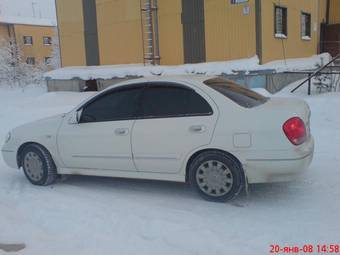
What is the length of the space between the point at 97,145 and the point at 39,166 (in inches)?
42.2

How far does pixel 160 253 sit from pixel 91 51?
16241 millimetres

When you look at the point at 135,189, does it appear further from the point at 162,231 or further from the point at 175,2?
the point at 175,2

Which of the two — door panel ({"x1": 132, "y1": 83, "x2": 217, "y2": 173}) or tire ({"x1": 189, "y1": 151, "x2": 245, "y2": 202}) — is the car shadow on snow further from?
Result: door panel ({"x1": 132, "y1": 83, "x2": 217, "y2": 173})

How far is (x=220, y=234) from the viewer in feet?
13.3

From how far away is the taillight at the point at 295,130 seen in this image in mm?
4527

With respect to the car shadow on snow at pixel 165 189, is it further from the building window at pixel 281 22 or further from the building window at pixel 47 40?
the building window at pixel 47 40

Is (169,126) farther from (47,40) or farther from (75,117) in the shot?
(47,40)

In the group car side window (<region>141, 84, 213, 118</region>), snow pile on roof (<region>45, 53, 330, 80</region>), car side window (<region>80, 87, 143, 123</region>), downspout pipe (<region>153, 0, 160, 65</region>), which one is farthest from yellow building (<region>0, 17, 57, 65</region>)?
car side window (<region>141, 84, 213, 118</region>)

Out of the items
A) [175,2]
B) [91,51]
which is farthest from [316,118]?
[91,51]

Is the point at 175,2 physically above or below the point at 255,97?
above

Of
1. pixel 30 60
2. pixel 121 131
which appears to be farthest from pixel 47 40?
pixel 121 131

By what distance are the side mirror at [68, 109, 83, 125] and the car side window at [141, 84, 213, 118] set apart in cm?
97

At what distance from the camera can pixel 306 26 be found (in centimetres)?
1948

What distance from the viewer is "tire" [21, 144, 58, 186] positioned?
19.3ft
